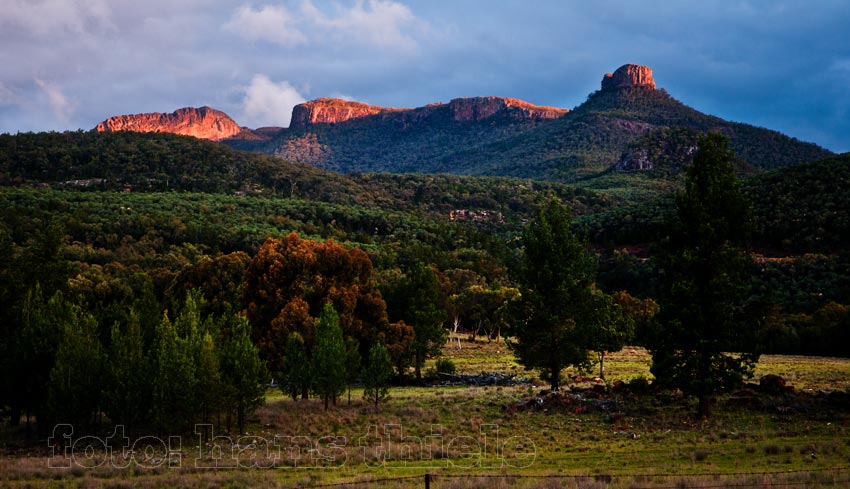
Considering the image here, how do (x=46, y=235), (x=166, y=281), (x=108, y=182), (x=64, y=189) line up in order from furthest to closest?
(x=108, y=182), (x=64, y=189), (x=166, y=281), (x=46, y=235)

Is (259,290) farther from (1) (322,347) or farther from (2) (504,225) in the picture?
(2) (504,225)

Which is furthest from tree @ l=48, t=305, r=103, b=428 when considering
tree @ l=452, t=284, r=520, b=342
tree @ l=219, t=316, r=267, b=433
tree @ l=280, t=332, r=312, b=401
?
tree @ l=452, t=284, r=520, b=342

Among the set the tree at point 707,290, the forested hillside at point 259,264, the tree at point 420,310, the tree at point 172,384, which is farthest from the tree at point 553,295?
the tree at point 172,384

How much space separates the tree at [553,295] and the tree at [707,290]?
6.48 meters

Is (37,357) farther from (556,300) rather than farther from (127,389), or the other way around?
(556,300)

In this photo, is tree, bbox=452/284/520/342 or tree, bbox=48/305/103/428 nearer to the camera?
tree, bbox=48/305/103/428

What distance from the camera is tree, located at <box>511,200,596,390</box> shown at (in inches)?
1206

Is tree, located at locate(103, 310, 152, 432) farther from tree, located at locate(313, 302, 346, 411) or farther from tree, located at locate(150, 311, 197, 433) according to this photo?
tree, located at locate(313, 302, 346, 411)

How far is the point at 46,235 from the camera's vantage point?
33844 millimetres

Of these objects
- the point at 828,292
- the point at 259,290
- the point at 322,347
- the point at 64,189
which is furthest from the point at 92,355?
the point at 64,189

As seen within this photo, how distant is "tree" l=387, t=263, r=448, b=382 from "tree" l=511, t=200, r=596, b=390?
38.5 feet

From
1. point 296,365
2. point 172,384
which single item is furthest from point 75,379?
point 296,365

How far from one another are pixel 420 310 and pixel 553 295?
13.9 meters

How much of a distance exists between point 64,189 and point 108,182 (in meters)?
12.9
